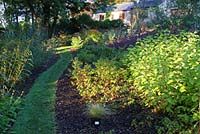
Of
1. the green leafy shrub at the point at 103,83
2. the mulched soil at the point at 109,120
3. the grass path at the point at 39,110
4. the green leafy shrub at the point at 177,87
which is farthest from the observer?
the green leafy shrub at the point at 103,83

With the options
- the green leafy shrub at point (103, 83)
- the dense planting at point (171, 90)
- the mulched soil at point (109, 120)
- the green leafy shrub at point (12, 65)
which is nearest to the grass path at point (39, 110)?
the mulched soil at point (109, 120)

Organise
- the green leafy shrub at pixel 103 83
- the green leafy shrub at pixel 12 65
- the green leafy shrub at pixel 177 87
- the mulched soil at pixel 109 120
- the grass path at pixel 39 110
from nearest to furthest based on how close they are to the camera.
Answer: the green leafy shrub at pixel 177 87 < the mulched soil at pixel 109 120 < the grass path at pixel 39 110 < the green leafy shrub at pixel 103 83 < the green leafy shrub at pixel 12 65

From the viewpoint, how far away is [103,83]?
692 cm

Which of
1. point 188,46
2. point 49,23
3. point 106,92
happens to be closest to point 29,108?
point 106,92

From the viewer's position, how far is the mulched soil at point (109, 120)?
4.58 meters

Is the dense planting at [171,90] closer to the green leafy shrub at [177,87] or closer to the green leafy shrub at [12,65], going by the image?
the green leafy shrub at [177,87]

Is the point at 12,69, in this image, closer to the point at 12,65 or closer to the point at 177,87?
the point at 12,65

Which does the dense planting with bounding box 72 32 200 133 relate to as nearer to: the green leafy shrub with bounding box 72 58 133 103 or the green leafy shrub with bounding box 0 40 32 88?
the green leafy shrub with bounding box 72 58 133 103

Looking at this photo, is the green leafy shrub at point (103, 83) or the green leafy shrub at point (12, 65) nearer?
the green leafy shrub at point (103, 83)

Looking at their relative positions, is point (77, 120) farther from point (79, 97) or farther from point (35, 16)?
point (35, 16)

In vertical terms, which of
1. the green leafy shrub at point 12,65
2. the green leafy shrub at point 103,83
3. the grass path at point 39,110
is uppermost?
the green leafy shrub at point 12,65

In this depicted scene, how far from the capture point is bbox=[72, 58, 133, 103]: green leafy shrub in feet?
20.1

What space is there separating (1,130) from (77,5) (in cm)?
1827

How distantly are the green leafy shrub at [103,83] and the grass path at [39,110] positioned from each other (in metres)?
0.69
